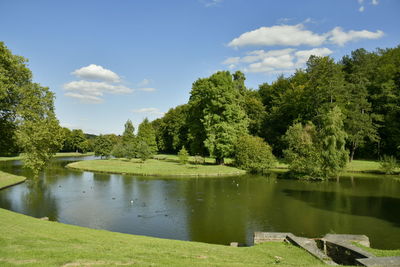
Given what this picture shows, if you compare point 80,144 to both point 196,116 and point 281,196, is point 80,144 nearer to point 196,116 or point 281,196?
point 196,116

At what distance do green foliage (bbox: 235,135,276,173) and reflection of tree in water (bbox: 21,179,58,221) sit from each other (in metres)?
31.7

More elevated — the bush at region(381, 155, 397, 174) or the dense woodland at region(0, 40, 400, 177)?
the dense woodland at region(0, 40, 400, 177)

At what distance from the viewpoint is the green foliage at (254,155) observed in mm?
51000

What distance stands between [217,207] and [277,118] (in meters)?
50.7

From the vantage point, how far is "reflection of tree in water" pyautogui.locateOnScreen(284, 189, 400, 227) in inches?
911

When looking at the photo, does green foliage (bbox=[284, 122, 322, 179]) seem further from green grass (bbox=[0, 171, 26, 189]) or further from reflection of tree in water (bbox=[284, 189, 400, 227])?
green grass (bbox=[0, 171, 26, 189])

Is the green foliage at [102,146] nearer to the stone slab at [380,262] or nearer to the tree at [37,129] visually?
the tree at [37,129]

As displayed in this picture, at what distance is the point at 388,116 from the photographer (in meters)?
58.6

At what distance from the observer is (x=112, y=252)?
10.3 metres

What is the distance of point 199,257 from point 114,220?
12.5 metres

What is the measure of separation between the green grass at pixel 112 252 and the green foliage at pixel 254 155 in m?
38.2

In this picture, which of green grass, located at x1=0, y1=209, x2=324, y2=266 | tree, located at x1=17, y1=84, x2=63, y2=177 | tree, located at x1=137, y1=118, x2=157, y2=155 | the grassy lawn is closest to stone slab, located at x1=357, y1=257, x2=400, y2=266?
green grass, located at x1=0, y1=209, x2=324, y2=266

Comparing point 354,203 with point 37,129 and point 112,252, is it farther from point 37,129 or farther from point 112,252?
point 37,129

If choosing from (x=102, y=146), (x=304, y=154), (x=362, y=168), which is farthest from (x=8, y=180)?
(x=362, y=168)
